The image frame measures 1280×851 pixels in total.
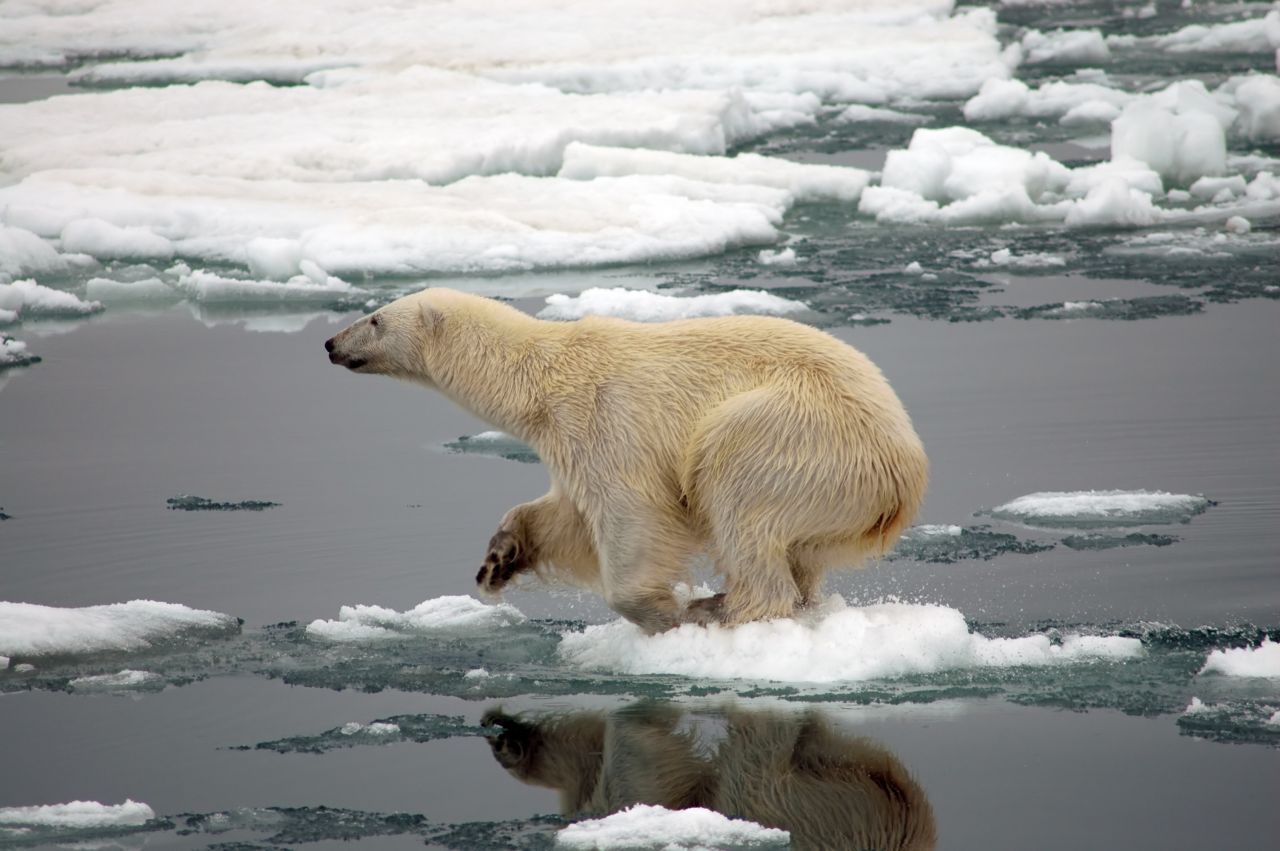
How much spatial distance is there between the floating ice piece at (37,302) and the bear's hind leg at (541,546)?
6.20m

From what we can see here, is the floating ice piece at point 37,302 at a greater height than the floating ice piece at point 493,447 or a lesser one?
greater

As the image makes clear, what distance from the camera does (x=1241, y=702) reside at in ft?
14.2

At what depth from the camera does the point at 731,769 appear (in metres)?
4.10

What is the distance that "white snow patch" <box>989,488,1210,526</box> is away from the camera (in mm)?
6184

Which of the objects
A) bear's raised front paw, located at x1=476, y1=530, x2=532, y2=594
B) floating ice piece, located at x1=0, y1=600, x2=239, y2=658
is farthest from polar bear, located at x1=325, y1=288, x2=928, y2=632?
floating ice piece, located at x1=0, y1=600, x2=239, y2=658

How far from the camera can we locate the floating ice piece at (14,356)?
31.3 feet

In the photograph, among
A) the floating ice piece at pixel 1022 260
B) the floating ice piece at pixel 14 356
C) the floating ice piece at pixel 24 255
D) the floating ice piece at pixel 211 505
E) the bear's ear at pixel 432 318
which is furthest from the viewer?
the floating ice piece at pixel 24 255

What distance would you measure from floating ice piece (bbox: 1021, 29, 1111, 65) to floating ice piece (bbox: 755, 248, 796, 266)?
11.0 meters

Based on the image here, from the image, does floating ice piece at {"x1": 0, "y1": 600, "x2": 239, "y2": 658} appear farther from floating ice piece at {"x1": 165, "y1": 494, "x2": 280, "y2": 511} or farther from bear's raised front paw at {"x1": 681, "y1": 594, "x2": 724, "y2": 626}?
bear's raised front paw at {"x1": 681, "y1": 594, "x2": 724, "y2": 626}

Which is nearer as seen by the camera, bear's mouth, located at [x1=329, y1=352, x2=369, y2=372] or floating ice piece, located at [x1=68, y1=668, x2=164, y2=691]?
floating ice piece, located at [x1=68, y1=668, x2=164, y2=691]

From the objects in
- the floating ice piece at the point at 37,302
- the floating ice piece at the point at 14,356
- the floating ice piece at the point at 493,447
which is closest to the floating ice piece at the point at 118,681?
the floating ice piece at the point at 493,447

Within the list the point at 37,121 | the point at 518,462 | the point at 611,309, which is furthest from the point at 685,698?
the point at 37,121

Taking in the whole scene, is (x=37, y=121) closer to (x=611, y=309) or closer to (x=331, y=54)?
(x=331, y=54)

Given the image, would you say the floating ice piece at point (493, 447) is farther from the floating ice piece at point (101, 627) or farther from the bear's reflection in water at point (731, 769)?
the bear's reflection in water at point (731, 769)
